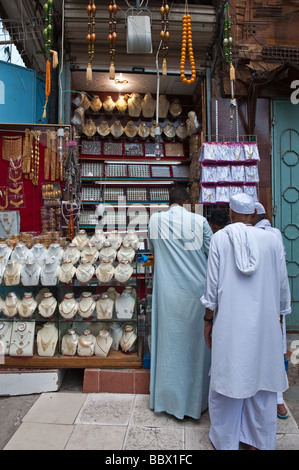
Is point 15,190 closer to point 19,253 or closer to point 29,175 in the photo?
point 29,175

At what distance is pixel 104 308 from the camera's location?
2.93 meters

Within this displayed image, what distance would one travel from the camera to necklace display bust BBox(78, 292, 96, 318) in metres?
2.92

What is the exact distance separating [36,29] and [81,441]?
5.27 m

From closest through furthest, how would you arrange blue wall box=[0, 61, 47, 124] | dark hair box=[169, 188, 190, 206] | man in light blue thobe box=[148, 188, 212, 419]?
man in light blue thobe box=[148, 188, 212, 419] → dark hair box=[169, 188, 190, 206] → blue wall box=[0, 61, 47, 124]

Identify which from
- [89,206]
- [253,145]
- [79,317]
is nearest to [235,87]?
[253,145]

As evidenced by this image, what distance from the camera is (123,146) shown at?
580 centimetres

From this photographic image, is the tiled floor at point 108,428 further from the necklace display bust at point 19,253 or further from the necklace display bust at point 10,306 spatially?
the necklace display bust at point 19,253

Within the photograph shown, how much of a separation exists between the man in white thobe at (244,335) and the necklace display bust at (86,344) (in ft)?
3.67

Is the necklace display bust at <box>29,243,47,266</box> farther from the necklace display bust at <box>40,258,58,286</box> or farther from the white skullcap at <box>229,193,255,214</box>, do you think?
the white skullcap at <box>229,193,255,214</box>

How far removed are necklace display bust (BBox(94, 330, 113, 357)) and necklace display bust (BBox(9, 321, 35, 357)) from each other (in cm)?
52

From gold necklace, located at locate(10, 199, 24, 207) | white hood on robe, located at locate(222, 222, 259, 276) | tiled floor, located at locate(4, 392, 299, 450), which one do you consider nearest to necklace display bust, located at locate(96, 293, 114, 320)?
tiled floor, located at locate(4, 392, 299, 450)

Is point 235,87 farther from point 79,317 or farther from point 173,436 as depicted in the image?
point 173,436

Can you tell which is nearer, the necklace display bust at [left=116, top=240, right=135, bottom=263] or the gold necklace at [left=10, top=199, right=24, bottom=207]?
the necklace display bust at [left=116, top=240, right=135, bottom=263]

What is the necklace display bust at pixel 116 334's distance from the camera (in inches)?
117
